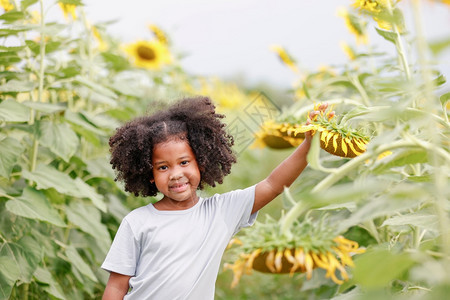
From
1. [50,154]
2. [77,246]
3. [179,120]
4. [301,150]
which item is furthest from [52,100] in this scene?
[301,150]

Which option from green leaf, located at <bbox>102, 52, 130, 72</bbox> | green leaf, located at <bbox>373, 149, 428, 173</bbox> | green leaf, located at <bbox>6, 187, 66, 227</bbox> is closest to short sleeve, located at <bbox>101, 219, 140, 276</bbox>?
green leaf, located at <bbox>6, 187, 66, 227</bbox>

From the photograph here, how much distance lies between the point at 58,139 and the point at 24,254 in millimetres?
413

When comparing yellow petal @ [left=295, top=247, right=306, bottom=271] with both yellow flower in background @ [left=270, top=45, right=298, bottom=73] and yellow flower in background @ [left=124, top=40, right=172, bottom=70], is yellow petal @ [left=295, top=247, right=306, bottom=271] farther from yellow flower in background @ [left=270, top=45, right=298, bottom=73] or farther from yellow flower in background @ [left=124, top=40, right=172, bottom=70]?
yellow flower in background @ [left=124, top=40, right=172, bottom=70]

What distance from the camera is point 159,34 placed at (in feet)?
13.5

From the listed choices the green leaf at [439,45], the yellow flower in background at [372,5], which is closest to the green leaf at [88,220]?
the yellow flower in background at [372,5]

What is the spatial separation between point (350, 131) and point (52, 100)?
1.76 meters

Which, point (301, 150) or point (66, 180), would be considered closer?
point (301, 150)

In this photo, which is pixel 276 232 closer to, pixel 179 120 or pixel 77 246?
pixel 179 120

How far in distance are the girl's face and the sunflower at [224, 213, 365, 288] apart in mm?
485

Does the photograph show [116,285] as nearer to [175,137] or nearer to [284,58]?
[175,137]

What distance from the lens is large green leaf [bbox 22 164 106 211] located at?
210 cm

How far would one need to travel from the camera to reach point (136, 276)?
1598 millimetres

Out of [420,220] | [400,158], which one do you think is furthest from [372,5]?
[400,158]

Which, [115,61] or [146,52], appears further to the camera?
[146,52]
